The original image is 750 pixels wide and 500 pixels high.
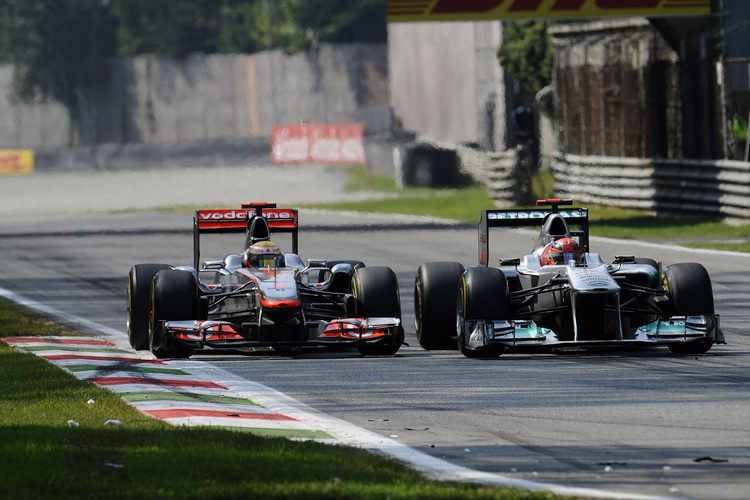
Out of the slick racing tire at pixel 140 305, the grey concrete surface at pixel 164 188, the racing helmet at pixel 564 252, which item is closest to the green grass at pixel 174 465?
the slick racing tire at pixel 140 305

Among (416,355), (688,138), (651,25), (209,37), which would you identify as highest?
(209,37)

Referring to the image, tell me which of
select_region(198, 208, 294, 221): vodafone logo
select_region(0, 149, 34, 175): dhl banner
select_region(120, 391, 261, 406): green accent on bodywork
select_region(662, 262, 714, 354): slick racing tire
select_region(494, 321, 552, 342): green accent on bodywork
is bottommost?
select_region(120, 391, 261, 406): green accent on bodywork

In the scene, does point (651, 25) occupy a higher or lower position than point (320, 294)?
higher

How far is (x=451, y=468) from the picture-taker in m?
7.61

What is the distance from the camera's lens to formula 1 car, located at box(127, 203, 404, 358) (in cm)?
1285

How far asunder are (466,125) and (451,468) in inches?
1993

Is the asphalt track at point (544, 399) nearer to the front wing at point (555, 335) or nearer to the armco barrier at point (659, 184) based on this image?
the front wing at point (555, 335)

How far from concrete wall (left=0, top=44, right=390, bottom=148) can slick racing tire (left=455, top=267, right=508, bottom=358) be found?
58.7 m

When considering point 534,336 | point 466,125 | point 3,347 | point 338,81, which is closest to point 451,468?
point 534,336

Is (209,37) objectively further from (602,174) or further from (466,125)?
(602,174)

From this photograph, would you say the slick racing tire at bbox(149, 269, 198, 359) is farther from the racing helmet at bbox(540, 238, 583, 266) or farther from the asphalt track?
the racing helmet at bbox(540, 238, 583, 266)

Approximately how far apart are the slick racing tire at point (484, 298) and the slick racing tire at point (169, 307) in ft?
7.93

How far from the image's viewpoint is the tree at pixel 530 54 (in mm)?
42781

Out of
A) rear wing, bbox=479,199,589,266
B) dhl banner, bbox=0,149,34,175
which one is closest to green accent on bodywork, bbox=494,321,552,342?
rear wing, bbox=479,199,589,266
